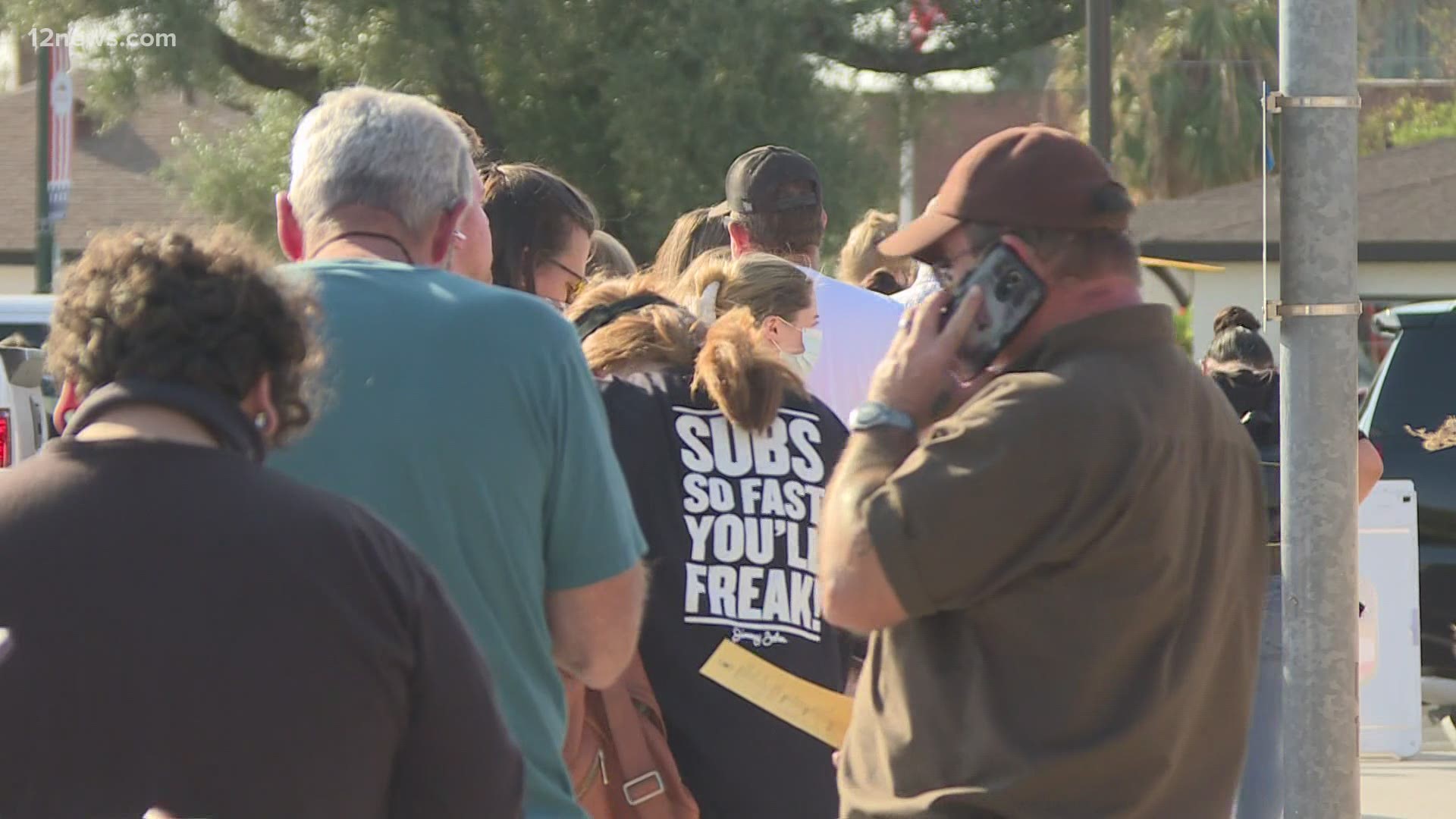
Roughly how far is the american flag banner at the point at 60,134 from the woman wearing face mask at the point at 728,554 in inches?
654

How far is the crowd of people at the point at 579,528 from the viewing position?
77.9 inches

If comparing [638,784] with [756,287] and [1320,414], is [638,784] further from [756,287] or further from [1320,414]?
[1320,414]

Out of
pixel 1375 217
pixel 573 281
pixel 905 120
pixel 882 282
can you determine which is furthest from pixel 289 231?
pixel 1375 217

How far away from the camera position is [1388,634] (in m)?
8.06

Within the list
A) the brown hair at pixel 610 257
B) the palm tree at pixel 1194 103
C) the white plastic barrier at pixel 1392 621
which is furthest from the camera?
the palm tree at pixel 1194 103

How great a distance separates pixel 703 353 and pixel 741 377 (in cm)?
10

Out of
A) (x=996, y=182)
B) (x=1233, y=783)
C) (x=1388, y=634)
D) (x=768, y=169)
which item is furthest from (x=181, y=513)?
(x=1388, y=634)

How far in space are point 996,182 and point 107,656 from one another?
141 centimetres

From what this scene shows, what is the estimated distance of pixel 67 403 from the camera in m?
2.21

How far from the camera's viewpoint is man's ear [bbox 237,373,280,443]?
212 centimetres

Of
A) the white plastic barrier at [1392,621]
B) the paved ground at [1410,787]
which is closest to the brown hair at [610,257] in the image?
the paved ground at [1410,787]

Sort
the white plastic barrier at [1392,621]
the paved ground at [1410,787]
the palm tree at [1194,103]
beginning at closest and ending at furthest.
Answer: the paved ground at [1410,787] → the white plastic barrier at [1392,621] → the palm tree at [1194,103]

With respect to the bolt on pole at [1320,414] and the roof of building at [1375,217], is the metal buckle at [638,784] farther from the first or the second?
the roof of building at [1375,217]

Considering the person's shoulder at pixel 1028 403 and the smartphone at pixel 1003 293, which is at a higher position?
the smartphone at pixel 1003 293
